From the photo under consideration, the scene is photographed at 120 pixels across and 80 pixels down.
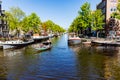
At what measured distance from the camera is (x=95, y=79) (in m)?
34.4

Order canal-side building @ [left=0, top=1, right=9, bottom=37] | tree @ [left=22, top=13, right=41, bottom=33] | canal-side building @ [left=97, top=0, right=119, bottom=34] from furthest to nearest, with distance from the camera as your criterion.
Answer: tree @ [left=22, top=13, right=41, bottom=33], canal-side building @ [left=97, top=0, right=119, bottom=34], canal-side building @ [left=0, top=1, right=9, bottom=37]

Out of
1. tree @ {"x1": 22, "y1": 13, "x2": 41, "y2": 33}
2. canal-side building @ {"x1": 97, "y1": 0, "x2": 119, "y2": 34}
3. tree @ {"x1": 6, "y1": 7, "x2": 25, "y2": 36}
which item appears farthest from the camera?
tree @ {"x1": 22, "y1": 13, "x2": 41, "y2": 33}

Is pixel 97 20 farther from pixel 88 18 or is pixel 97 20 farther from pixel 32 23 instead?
pixel 32 23

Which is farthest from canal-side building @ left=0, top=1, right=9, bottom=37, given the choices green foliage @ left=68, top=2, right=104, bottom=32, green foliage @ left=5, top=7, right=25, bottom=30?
green foliage @ left=68, top=2, right=104, bottom=32

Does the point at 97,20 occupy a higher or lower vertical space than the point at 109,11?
lower

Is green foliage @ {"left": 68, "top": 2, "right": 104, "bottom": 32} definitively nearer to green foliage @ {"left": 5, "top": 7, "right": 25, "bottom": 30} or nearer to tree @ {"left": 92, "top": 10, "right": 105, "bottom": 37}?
tree @ {"left": 92, "top": 10, "right": 105, "bottom": 37}

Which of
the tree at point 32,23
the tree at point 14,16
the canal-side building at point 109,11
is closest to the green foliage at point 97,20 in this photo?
Result: the canal-side building at point 109,11

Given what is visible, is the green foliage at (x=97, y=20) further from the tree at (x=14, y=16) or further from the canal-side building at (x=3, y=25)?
the canal-side building at (x=3, y=25)

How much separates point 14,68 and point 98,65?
14.3 meters

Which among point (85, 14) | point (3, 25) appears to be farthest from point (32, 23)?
point (85, 14)

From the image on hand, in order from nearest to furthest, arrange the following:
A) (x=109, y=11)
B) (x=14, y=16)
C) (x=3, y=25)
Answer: (x=14, y=16)
(x=3, y=25)
(x=109, y=11)

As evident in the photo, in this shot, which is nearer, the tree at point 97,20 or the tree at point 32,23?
the tree at point 97,20

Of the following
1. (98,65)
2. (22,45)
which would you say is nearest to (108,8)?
(22,45)

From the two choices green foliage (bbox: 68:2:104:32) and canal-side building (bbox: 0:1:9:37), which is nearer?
green foliage (bbox: 68:2:104:32)
